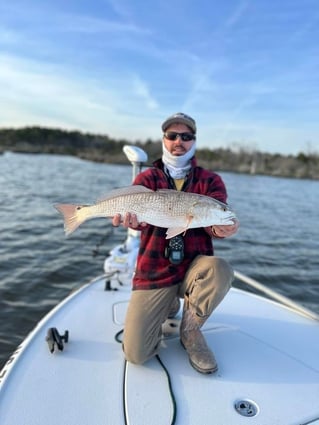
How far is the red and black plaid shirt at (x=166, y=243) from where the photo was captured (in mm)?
3270

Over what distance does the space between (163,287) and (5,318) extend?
338cm

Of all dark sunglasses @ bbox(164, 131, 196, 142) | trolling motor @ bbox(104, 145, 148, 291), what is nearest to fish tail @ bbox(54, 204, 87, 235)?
dark sunglasses @ bbox(164, 131, 196, 142)

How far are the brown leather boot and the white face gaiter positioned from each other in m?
1.20

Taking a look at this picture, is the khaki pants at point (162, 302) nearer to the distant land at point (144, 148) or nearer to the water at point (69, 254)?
the water at point (69, 254)

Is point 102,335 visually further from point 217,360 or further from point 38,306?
point 38,306

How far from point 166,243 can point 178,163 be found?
2.40ft

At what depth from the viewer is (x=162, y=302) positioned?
10.6 feet

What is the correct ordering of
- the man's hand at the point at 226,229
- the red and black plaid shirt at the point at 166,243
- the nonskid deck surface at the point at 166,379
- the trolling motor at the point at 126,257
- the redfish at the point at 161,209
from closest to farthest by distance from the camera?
the nonskid deck surface at the point at 166,379
the redfish at the point at 161,209
the man's hand at the point at 226,229
the red and black plaid shirt at the point at 166,243
the trolling motor at the point at 126,257

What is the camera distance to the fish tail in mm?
3027

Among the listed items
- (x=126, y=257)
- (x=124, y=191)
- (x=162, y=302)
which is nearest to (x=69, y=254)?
(x=126, y=257)

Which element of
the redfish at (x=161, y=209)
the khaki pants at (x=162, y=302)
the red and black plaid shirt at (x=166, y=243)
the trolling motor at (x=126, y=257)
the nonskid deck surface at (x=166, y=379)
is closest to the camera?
the nonskid deck surface at (x=166, y=379)

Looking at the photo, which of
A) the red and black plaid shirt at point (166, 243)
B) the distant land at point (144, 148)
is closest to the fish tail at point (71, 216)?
the red and black plaid shirt at point (166, 243)

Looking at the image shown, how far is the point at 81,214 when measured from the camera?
3041mm

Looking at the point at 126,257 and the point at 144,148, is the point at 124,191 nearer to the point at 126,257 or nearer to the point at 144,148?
the point at 126,257
